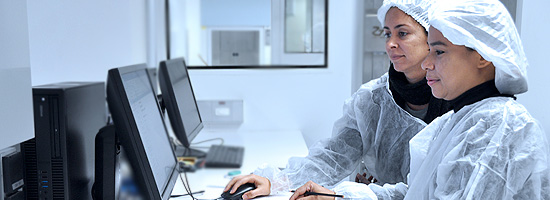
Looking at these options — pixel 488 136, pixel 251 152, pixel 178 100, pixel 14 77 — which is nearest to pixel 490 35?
pixel 488 136

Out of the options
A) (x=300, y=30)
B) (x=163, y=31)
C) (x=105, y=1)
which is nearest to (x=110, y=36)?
(x=105, y=1)

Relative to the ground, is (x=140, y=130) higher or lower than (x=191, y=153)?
higher

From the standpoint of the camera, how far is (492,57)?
907 millimetres

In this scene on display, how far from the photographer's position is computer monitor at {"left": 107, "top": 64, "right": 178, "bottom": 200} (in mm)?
898

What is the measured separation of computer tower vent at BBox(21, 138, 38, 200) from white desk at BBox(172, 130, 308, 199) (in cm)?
53

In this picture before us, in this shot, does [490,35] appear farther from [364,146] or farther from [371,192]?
[364,146]

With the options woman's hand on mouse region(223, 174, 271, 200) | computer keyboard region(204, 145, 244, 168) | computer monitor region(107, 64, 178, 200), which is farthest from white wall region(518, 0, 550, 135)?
computer monitor region(107, 64, 178, 200)

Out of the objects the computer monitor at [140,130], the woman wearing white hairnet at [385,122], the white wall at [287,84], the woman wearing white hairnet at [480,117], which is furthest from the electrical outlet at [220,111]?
the woman wearing white hairnet at [480,117]

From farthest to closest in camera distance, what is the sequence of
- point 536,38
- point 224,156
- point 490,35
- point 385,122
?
1. point 536,38
2. point 224,156
3. point 385,122
4. point 490,35

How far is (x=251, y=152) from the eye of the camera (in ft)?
7.08

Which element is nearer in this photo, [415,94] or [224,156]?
[415,94]

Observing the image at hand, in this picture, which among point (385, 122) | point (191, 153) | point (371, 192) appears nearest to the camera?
point (371, 192)

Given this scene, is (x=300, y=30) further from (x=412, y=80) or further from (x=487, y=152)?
(x=487, y=152)

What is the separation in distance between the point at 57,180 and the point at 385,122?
3.15ft
